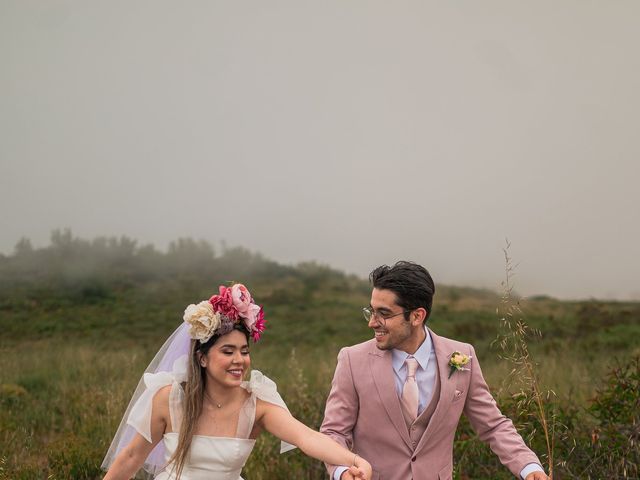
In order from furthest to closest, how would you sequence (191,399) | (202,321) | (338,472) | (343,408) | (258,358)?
(258,358) < (343,408) < (191,399) < (202,321) < (338,472)

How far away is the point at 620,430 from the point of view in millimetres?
5801

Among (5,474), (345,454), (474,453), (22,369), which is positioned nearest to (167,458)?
(345,454)

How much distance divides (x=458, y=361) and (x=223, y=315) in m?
1.34

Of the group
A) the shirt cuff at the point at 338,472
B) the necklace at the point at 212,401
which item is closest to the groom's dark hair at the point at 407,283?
the shirt cuff at the point at 338,472

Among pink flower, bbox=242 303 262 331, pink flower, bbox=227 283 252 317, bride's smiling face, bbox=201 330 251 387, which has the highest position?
pink flower, bbox=227 283 252 317

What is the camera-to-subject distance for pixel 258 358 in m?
16.7

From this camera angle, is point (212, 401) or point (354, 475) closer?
point (354, 475)

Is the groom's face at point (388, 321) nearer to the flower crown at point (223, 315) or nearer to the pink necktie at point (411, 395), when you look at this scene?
the pink necktie at point (411, 395)

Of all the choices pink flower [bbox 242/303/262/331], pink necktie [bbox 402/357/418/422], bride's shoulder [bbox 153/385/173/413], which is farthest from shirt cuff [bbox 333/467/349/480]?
bride's shoulder [bbox 153/385/173/413]

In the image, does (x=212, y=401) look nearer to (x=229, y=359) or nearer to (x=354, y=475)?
(x=229, y=359)

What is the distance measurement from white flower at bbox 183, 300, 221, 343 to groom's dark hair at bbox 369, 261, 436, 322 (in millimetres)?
949

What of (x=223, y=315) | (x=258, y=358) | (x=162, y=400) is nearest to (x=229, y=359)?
(x=223, y=315)

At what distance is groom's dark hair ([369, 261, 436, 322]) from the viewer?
434 cm

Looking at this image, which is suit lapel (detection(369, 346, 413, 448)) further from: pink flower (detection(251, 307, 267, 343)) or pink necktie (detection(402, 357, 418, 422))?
pink flower (detection(251, 307, 267, 343))
